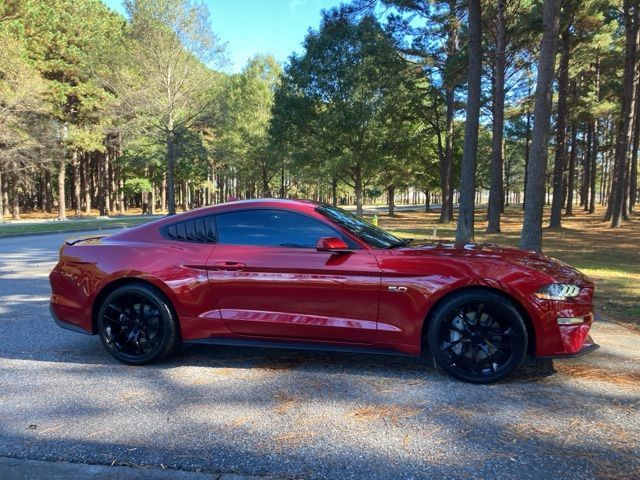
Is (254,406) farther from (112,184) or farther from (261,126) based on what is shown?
(112,184)

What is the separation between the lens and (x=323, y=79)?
1036 inches

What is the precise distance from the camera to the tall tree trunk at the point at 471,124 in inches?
520

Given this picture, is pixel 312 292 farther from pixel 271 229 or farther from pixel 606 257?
pixel 606 257

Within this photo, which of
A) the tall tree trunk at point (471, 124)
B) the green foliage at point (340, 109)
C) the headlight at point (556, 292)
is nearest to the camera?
the headlight at point (556, 292)

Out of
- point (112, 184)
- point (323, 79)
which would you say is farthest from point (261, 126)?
point (112, 184)

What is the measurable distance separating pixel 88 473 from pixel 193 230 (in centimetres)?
227

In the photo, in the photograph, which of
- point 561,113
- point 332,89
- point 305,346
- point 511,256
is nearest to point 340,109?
point 332,89

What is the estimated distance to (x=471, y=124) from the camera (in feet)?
45.8

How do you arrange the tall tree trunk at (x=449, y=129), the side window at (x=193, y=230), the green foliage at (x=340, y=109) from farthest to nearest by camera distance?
1. the green foliage at (x=340, y=109)
2. the tall tree trunk at (x=449, y=129)
3. the side window at (x=193, y=230)

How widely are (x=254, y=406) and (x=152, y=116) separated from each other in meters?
29.4

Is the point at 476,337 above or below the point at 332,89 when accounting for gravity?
below

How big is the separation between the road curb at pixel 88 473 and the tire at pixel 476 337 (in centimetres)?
181

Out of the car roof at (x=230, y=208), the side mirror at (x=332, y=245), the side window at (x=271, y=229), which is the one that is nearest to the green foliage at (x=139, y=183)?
the car roof at (x=230, y=208)

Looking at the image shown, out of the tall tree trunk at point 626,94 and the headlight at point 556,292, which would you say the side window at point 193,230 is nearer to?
the headlight at point 556,292
